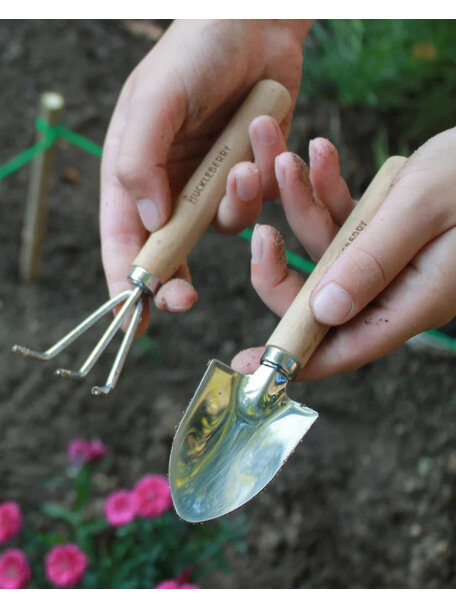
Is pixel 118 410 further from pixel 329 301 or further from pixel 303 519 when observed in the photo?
pixel 329 301

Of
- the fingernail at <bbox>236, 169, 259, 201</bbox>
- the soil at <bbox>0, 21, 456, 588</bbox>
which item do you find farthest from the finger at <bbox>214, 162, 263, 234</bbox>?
the soil at <bbox>0, 21, 456, 588</bbox>

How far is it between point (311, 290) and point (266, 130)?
26cm

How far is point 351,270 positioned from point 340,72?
1420 mm

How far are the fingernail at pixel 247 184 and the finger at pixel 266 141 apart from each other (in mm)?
68

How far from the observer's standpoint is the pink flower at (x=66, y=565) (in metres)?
0.98

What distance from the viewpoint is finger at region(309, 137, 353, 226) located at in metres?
0.90

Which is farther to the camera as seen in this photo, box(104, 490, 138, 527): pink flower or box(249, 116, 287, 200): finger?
box(104, 490, 138, 527): pink flower

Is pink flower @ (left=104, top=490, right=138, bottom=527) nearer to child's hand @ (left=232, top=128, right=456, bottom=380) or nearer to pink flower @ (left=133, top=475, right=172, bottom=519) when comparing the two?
pink flower @ (left=133, top=475, right=172, bottom=519)

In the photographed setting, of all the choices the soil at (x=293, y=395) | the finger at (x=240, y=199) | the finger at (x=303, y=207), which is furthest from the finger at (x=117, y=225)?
the soil at (x=293, y=395)

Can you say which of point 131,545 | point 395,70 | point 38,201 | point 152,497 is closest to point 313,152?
point 152,497

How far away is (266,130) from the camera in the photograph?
0.93 m

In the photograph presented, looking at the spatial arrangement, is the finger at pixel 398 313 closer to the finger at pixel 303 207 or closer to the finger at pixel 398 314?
the finger at pixel 398 314

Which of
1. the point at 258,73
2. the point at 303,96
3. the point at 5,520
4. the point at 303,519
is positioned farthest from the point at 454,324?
the point at 303,96

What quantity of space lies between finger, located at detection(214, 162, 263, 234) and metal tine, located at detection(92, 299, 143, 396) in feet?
0.58
